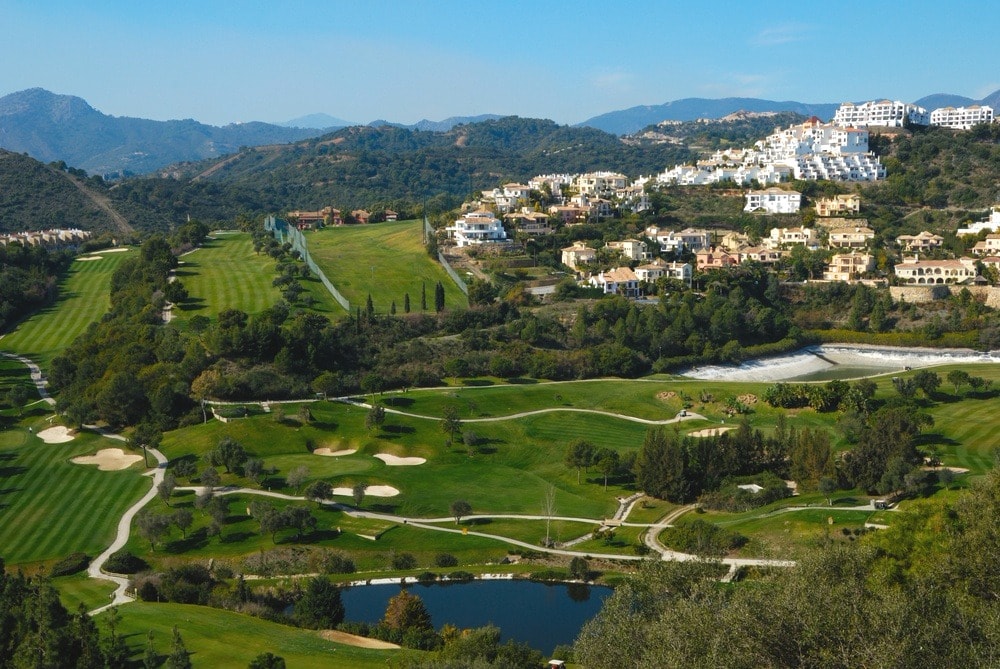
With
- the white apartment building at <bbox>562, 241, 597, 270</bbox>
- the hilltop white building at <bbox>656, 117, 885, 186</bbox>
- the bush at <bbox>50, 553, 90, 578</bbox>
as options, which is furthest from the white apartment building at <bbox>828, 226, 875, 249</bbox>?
the bush at <bbox>50, 553, 90, 578</bbox>

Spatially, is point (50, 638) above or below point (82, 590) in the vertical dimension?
above

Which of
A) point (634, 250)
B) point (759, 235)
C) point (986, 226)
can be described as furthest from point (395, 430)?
point (986, 226)

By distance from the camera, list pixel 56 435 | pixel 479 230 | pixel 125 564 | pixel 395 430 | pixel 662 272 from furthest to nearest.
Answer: pixel 479 230, pixel 662 272, pixel 56 435, pixel 395 430, pixel 125 564

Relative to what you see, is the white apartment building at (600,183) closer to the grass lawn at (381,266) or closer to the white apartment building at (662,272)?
the grass lawn at (381,266)

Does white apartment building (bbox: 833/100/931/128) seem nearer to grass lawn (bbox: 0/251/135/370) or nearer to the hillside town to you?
the hillside town

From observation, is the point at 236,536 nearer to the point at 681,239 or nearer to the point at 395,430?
A: the point at 395,430
